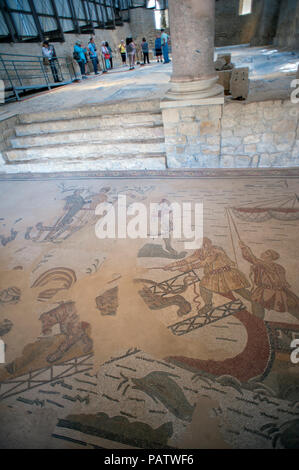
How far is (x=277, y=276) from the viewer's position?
78.6 inches

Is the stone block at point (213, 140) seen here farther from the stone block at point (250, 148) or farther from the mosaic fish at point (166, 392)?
the mosaic fish at point (166, 392)

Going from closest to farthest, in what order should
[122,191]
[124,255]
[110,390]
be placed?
[110,390], [124,255], [122,191]

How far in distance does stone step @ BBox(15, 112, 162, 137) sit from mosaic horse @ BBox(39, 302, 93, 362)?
139 inches

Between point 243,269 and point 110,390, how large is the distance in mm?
1419

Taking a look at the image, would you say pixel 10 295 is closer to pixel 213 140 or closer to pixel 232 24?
pixel 213 140

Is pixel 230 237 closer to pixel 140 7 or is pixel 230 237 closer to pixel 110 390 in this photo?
pixel 110 390

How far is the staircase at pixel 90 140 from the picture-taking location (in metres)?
4.17

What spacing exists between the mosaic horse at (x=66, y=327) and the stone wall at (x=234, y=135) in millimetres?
2976

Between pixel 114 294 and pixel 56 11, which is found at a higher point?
pixel 56 11

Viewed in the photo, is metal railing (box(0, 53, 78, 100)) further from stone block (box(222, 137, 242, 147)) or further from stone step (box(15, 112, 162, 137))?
stone block (box(222, 137, 242, 147))

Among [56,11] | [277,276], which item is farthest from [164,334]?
[56,11]

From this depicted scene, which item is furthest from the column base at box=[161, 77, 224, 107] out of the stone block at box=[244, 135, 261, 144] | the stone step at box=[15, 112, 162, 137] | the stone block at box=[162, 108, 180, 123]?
the stone step at box=[15, 112, 162, 137]

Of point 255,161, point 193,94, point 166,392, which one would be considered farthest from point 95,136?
point 166,392

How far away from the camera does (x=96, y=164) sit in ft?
14.3
